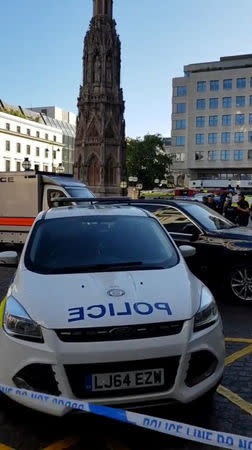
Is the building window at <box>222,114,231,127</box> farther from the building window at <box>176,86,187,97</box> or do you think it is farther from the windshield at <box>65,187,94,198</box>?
the windshield at <box>65,187,94,198</box>

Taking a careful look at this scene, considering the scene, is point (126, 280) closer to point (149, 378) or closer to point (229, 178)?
point (149, 378)

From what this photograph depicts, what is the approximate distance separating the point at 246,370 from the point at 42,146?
96518 mm

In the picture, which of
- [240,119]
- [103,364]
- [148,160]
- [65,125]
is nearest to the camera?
[103,364]

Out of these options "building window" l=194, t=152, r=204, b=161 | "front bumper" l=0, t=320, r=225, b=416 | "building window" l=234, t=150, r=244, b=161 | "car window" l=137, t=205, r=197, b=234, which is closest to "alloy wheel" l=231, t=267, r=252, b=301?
"car window" l=137, t=205, r=197, b=234

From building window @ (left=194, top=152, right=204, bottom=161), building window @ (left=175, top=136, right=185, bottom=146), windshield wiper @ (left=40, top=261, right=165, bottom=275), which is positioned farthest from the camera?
building window @ (left=175, top=136, right=185, bottom=146)

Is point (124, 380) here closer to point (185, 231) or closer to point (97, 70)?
point (185, 231)

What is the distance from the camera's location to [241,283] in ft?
25.8

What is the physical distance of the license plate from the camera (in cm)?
314

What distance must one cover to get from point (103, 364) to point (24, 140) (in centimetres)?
9264

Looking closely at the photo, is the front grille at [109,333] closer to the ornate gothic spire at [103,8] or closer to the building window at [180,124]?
the ornate gothic spire at [103,8]

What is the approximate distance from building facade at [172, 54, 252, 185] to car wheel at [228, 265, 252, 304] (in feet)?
265

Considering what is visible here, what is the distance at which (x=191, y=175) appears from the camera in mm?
92062

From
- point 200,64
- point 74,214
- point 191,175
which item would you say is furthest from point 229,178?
point 74,214

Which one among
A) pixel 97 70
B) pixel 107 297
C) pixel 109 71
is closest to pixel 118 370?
pixel 107 297
